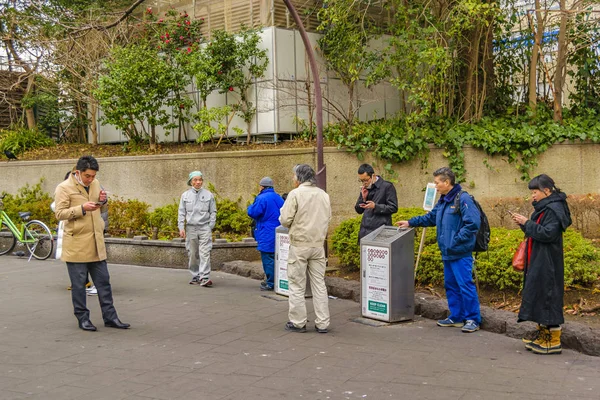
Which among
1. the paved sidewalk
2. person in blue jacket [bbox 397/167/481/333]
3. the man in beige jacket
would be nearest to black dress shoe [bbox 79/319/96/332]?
the paved sidewalk

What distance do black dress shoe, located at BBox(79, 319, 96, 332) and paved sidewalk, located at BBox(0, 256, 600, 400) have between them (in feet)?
0.37

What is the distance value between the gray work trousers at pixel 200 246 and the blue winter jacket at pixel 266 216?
94 cm

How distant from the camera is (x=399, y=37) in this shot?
14516 mm

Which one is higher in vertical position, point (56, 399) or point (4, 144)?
point (4, 144)

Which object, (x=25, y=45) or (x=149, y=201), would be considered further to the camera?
(x=25, y=45)

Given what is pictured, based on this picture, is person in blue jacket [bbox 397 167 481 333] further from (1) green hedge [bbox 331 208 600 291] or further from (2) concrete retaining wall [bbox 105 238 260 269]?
(2) concrete retaining wall [bbox 105 238 260 269]

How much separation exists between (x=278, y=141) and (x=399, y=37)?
368cm

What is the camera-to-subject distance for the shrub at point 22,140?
20.4 m

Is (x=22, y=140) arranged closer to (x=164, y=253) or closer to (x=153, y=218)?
(x=153, y=218)

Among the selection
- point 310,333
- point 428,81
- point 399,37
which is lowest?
point 310,333

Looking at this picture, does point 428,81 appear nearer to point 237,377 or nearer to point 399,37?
point 399,37

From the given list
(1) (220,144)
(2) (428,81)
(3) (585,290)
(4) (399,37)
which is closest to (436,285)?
Answer: (3) (585,290)

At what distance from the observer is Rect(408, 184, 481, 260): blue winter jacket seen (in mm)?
7527

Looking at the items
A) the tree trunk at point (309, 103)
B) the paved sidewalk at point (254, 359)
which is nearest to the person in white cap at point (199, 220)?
the paved sidewalk at point (254, 359)
